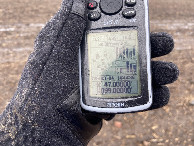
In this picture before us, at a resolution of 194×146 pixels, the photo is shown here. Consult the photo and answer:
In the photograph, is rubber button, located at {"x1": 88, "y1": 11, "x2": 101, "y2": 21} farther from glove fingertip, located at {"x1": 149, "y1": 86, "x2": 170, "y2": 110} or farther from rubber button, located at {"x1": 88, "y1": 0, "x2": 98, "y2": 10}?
glove fingertip, located at {"x1": 149, "y1": 86, "x2": 170, "y2": 110}

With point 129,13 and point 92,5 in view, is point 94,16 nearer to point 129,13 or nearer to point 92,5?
point 92,5

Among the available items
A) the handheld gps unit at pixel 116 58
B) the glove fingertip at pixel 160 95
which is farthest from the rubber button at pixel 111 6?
the glove fingertip at pixel 160 95

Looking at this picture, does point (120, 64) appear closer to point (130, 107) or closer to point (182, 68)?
point (130, 107)

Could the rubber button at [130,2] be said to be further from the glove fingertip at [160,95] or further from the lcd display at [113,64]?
the glove fingertip at [160,95]

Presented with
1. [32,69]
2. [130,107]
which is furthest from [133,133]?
[32,69]

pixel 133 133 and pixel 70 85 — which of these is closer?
pixel 70 85
